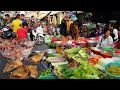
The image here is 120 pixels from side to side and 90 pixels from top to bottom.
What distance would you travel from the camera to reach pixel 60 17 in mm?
6539

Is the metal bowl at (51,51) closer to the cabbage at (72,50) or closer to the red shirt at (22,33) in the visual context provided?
the cabbage at (72,50)

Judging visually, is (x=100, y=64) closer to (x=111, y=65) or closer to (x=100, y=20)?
(x=111, y=65)

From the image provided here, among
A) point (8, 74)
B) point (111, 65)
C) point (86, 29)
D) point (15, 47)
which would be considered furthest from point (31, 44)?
point (111, 65)

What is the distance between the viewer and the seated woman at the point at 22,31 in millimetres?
6535

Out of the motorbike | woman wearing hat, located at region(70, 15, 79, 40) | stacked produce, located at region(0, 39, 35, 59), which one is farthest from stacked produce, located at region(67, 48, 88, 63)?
stacked produce, located at region(0, 39, 35, 59)

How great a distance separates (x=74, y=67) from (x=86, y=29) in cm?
81

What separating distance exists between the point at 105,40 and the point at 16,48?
1.84 metres

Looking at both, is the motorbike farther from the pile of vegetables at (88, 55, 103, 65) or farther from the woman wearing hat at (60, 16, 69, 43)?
the pile of vegetables at (88, 55, 103, 65)

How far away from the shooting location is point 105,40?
6.62 m

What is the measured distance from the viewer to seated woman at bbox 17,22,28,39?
654 cm

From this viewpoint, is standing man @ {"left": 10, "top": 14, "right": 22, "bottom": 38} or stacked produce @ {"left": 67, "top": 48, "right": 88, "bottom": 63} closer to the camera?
standing man @ {"left": 10, "top": 14, "right": 22, "bottom": 38}

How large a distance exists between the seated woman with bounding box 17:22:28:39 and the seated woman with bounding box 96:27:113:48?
151cm

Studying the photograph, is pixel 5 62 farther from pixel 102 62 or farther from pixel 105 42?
pixel 105 42

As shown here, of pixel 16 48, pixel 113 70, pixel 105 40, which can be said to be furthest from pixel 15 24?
pixel 113 70
